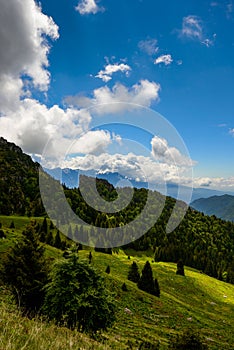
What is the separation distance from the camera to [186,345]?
1792 cm

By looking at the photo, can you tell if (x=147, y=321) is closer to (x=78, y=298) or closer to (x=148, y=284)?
(x=148, y=284)

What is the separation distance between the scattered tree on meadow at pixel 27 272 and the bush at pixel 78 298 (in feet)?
9.75

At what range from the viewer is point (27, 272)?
21594 millimetres

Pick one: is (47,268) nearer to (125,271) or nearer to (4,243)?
(4,243)

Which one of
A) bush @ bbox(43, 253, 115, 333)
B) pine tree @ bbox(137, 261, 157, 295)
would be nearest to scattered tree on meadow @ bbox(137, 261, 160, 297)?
pine tree @ bbox(137, 261, 157, 295)

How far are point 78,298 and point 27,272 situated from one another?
6.34 metres

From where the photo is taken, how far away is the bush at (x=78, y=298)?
17.1 metres

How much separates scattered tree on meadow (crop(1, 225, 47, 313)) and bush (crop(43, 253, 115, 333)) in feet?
9.75

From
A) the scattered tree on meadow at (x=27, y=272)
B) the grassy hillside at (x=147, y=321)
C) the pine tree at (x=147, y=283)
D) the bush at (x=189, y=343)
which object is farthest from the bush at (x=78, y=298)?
the pine tree at (x=147, y=283)

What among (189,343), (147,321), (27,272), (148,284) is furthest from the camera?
(148,284)

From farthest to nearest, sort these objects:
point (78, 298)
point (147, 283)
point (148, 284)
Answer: point (147, 283)
point (148, 284)
point (78, 298)

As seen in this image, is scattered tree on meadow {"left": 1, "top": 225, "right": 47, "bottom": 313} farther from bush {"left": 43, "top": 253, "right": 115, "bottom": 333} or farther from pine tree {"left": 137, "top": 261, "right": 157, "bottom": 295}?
pine tree {"left": 137, "top": 261, "right": 157, "bottom": 295}

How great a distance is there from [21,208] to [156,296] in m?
130

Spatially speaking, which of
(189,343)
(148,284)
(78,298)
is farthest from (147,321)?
(78,298)
